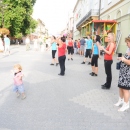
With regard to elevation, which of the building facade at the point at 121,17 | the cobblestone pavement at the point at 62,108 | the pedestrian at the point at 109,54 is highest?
the building facade at the point at 121,17

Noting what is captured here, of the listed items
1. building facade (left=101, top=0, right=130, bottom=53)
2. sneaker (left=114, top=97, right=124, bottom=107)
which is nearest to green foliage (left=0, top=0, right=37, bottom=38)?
building facade (left=101, top=0, right=130, bottom=53)

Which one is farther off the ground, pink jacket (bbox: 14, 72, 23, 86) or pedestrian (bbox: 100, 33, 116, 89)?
pedestrian (bbox: 100, 33, 116, 89)

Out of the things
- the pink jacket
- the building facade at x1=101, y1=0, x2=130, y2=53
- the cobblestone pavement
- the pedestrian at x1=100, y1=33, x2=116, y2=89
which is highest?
the building facade at x1=101, y1=0, x2=130, y2=53

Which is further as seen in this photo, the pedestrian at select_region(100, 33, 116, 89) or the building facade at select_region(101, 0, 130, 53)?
the building facade at select_region(101, 0, 130, 53)

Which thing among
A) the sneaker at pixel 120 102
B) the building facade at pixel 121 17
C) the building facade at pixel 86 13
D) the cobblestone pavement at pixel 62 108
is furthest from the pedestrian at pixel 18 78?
the building facade at pixel 86 13

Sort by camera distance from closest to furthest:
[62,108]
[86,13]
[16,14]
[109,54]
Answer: [62,108]
[109,54]
[16,14]
[86,13]

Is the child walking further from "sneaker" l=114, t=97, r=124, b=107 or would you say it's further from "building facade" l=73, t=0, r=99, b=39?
"building facade" l=73, t=0, r=99, b=39

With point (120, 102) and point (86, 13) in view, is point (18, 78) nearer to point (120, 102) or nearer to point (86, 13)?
point (120, 102)

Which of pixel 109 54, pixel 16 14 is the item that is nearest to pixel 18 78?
pixel 109 54

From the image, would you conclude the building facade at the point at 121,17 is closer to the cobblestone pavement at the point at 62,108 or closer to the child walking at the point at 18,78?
the cobblestone pavement at the point at 62,108

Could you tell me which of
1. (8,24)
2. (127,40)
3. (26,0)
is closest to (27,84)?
(127,40)

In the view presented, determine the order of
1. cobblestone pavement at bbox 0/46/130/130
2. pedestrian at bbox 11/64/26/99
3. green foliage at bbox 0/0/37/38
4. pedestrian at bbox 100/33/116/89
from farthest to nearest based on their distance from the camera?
green foliage at bbox 0/0/37/38
pedestrian at bbox 100/33/116/89
pedestrian at bbox 11/64/26/99
cobblestone pavement at bbox 0/46/130/130

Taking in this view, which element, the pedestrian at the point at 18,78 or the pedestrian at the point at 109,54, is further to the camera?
the pedestrian at the point at 109,54

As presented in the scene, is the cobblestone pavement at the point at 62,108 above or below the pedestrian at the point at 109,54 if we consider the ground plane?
below
